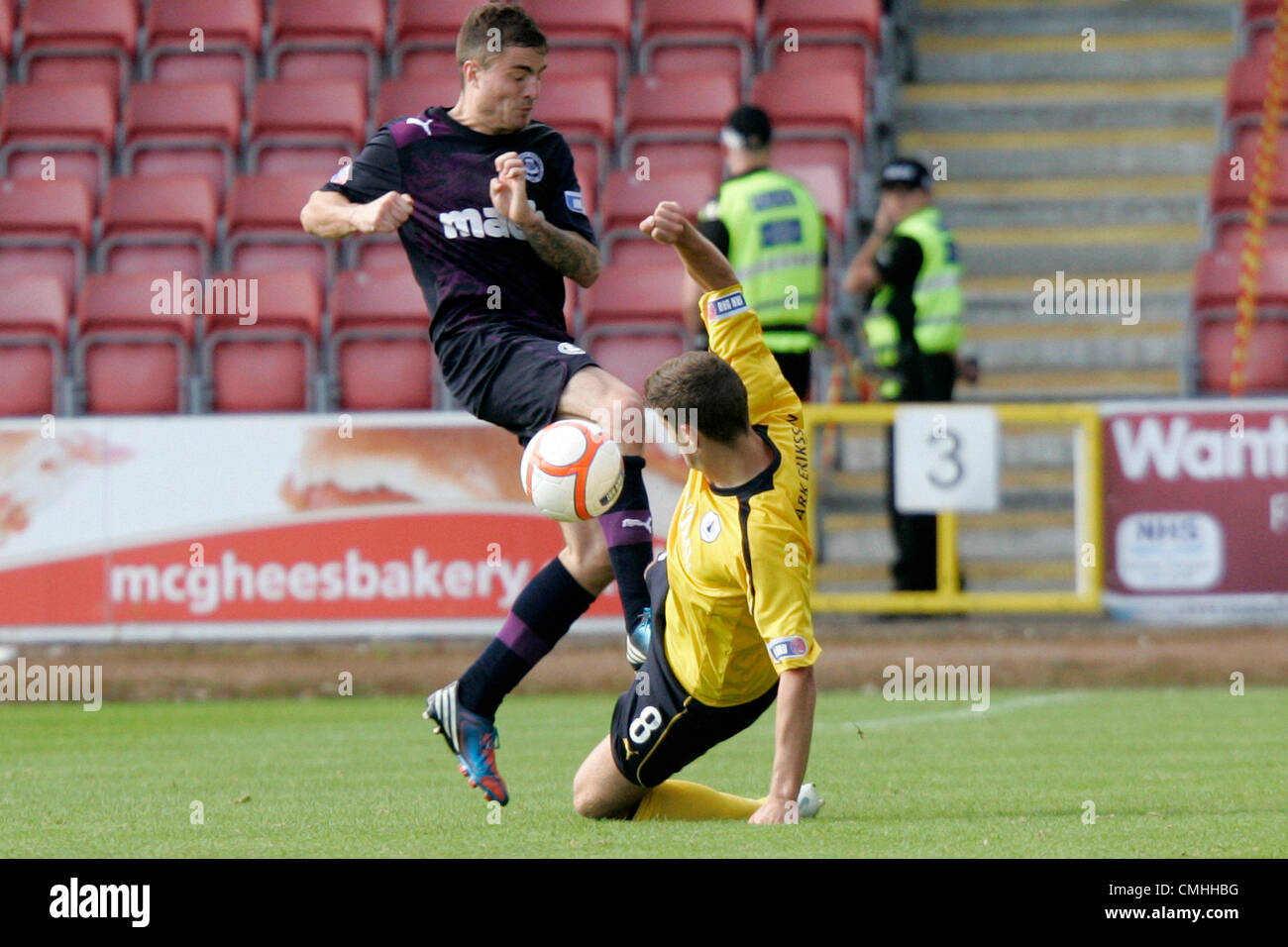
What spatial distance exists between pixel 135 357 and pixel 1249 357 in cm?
690

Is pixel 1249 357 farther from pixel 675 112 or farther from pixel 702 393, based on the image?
pixel 702 393

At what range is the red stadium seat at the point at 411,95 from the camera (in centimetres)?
1455

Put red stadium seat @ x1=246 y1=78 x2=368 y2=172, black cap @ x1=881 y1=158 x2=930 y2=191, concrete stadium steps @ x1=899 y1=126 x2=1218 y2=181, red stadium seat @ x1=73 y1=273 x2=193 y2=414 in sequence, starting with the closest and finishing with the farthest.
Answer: black cap @ x1=881 y1=158 x2=930 y2=191 < red stadium seat @ x1=73 y1=273 x2=193 y2=414 < red stadium seat @ x1=246 y1=78 x2=368 y2=172 < concrete stadium steps @ x1=899 y1=126 x2=1218 y2=181

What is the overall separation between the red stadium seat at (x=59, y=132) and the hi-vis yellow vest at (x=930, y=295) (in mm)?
6163

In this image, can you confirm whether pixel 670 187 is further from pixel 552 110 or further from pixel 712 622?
pixel 712 622

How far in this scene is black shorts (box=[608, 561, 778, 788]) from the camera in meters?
5.73

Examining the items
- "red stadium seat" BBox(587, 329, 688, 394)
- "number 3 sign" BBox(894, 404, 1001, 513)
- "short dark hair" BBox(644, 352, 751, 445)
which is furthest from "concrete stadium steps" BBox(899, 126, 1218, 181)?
"short dark hair" BBox(644, 352, 751, 445)

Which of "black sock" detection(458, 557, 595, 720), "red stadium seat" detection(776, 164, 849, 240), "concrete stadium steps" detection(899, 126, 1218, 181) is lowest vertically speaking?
"black sock" detection(458, 557, 595, 720)

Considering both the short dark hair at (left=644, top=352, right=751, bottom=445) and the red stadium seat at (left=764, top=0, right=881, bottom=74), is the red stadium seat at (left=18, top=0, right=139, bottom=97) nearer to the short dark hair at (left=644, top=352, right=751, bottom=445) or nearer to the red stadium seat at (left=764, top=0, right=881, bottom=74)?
the red stadium seat at (left=764, top=0, right=881, bottom=74)

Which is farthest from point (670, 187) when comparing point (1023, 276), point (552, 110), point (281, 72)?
point (281, 72)

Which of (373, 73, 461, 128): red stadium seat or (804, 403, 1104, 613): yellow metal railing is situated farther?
(373, 73, 461, 128): red stadium seat

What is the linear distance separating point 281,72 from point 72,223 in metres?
2.37

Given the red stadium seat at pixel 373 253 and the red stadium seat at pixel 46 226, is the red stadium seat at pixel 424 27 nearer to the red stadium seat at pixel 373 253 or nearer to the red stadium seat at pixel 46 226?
the red stadium seat at pixel 373 253

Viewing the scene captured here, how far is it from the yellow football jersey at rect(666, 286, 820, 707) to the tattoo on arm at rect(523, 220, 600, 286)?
56 cm
